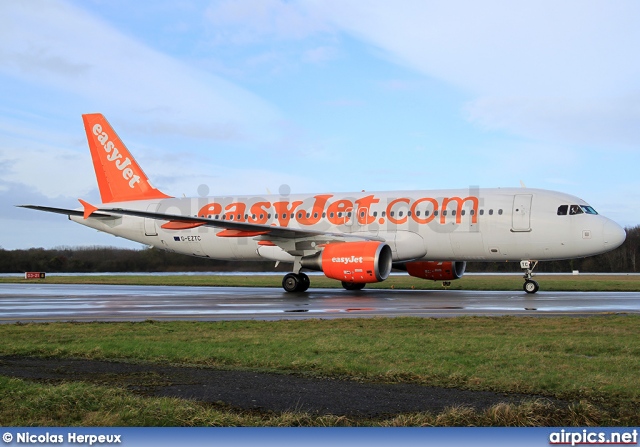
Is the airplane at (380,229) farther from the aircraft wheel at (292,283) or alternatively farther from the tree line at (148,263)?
the tree line at (148,263)

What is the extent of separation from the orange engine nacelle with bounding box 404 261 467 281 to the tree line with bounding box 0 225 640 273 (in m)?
15.3

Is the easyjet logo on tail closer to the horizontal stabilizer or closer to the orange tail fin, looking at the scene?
the orange tail fin

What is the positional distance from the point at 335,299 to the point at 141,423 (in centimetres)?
1746

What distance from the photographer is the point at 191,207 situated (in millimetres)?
32000

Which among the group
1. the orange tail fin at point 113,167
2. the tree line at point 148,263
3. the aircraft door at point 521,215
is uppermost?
the orange tail fin at point 113,167

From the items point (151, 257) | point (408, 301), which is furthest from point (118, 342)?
point (151, 257)

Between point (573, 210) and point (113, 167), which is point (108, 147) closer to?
point (113, 167)

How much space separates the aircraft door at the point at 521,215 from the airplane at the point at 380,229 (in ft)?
0.12

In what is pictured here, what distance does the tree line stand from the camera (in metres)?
49.6

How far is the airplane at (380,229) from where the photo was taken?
24297 mm

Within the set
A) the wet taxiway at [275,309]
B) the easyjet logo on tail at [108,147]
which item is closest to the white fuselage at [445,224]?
the wet taxiway at [275,309]

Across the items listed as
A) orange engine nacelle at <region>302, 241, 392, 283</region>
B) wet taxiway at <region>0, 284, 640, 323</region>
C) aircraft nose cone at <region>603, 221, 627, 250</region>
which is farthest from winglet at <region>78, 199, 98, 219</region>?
aircraft nose cone at <region>603, 221, 627, 250</region>

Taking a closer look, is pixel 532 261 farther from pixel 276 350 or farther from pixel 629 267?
pixel 629 267

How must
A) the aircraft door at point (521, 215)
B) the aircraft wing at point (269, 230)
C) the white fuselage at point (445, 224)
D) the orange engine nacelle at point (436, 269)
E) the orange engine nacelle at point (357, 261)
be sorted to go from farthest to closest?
the orange engine nacelle at point (436, 269), the aircraft wing at point (269, 230), the aircraft door at point (521, 215), the white fuselage at point (445, 224), the orange engine nacelle at point (357, 261)
